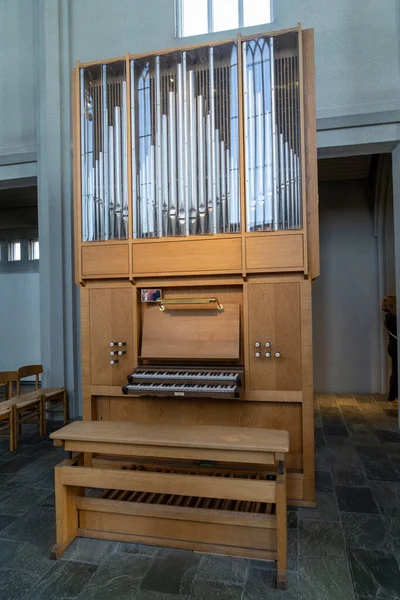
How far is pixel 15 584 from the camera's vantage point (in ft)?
7.51

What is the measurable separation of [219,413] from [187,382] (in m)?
0.48

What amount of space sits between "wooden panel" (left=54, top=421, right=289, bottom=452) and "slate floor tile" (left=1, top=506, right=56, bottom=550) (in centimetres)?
71

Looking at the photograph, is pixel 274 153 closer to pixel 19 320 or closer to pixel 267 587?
pixel 267 587

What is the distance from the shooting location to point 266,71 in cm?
331

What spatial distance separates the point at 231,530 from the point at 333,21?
18.8 ft

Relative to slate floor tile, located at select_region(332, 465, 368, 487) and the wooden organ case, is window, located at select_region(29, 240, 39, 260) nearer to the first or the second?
the wooden organ case

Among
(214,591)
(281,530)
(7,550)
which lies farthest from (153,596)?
(7,550)

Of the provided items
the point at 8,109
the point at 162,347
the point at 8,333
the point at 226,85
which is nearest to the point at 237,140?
the point at 226,85

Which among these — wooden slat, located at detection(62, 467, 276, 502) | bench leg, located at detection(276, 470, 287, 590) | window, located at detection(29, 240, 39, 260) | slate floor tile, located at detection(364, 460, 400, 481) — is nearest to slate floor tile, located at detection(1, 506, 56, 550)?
wooden slat, located at detection(62, 467, 276, 502)

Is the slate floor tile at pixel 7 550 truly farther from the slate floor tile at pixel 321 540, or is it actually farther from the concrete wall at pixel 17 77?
the concrete wall at pixel 17 77

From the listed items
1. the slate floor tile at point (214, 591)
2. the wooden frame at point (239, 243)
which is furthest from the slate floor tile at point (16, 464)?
the slate floor tile at point (214, 591)

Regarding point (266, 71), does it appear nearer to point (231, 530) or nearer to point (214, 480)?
point (214, 480)

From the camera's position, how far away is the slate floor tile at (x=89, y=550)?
2.52 m

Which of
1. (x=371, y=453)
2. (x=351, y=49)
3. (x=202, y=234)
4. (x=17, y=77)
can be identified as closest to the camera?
(x=202, y=234)
